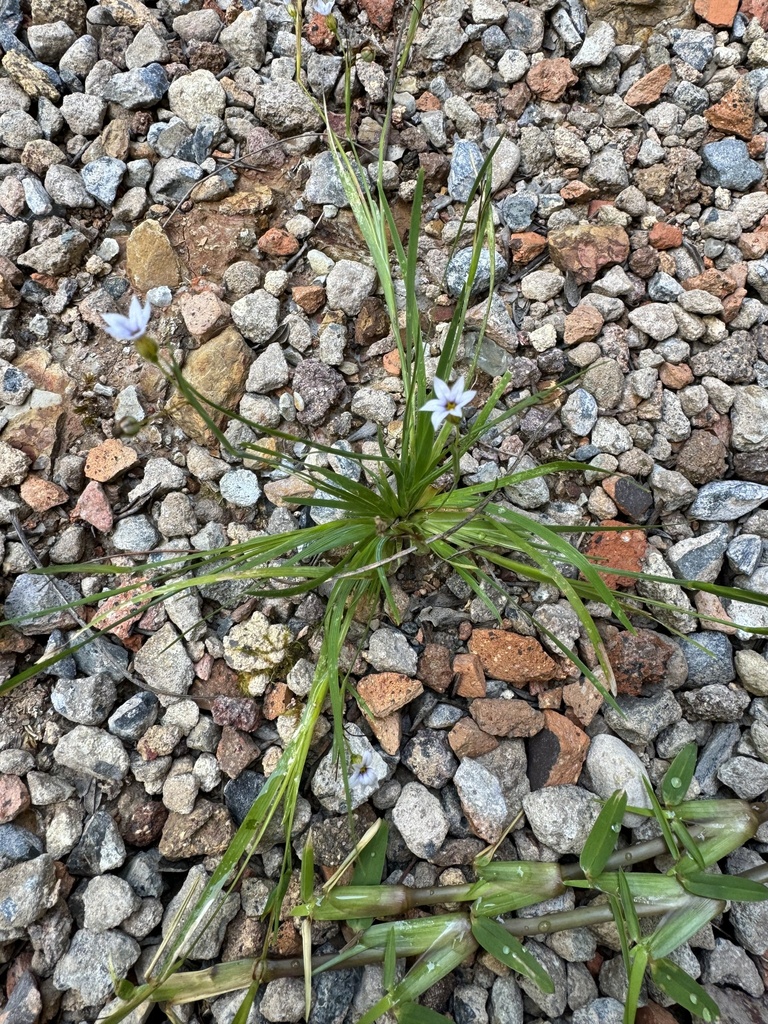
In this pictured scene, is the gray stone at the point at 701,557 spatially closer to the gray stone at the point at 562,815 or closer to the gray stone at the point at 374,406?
the gray stone at the point at 562,815

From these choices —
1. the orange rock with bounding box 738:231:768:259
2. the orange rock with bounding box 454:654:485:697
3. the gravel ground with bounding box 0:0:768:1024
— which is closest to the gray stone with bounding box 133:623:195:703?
the gravel ground with bounding box 0:0:768:1024

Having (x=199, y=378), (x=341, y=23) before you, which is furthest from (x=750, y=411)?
(x=341, y=23)

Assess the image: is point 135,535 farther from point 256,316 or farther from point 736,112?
point 736,112

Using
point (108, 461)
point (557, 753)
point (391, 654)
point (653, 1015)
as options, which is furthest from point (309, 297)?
point (653, 1015)

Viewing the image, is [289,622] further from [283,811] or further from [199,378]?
[199,378]

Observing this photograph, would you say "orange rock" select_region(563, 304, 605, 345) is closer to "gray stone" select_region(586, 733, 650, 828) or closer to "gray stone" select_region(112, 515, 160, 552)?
"gray stone" select_region(586, 733, 650, 828)

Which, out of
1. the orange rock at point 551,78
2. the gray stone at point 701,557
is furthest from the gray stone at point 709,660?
the orange rock at point 551,78
